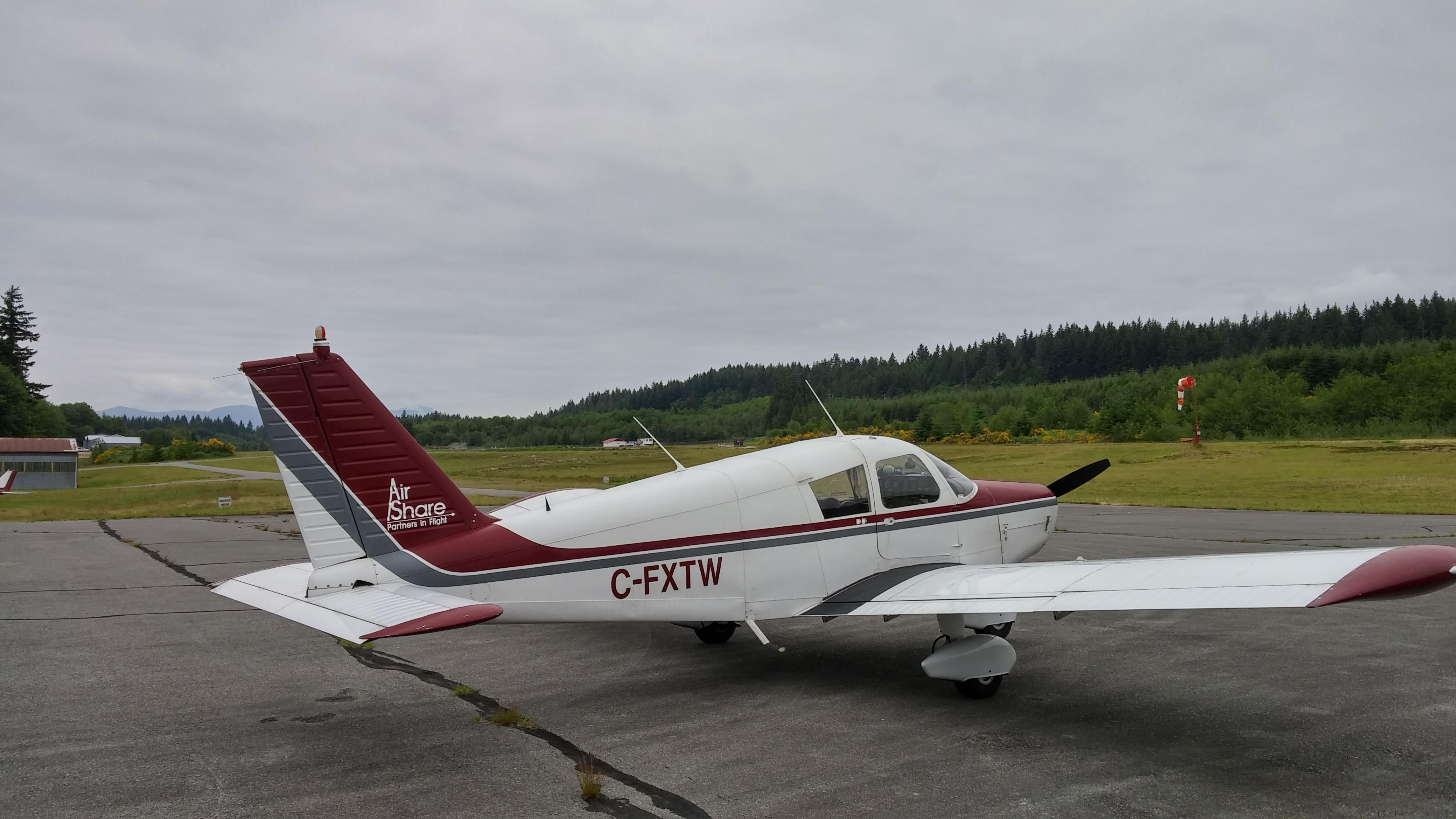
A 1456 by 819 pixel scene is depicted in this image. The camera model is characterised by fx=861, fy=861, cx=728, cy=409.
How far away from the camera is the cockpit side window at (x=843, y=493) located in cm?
752

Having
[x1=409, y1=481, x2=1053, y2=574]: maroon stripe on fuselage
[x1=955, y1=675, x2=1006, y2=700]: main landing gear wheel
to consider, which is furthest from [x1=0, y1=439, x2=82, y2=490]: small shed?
[x1=955, y1=675, x2=1006, y2=700]: main landing gear wheel

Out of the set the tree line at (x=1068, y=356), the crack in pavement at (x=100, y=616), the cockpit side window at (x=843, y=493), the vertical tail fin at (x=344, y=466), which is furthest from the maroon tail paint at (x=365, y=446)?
the tree line at (x=1068, y=356)

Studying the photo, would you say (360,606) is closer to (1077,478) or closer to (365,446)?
(365,446)

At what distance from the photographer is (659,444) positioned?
8898 mm

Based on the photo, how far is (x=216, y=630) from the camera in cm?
980

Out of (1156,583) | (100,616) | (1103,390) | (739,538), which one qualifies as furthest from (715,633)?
(1103,390)

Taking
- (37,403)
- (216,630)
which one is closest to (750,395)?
(37,403)

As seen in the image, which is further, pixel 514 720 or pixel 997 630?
pixel 997 630

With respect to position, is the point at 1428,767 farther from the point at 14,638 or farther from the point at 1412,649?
the point at 14,638

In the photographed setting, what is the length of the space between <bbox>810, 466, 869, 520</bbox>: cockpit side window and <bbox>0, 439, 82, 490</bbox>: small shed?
69047 millimetres

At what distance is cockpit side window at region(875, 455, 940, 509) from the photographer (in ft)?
25.7

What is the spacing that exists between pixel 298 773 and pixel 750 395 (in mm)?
143440

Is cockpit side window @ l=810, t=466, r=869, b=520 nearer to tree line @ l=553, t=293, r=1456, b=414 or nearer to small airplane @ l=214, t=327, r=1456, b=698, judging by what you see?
small airplane @ l=214, t=327, r=1456, b=698

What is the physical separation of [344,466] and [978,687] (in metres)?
5.14
